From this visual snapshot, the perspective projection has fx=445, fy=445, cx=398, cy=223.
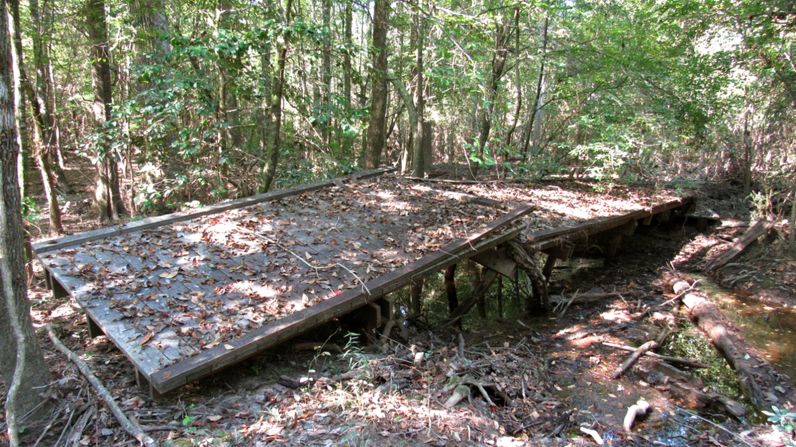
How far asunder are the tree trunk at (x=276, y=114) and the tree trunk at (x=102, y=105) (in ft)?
9.15

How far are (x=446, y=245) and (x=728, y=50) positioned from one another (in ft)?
34.7

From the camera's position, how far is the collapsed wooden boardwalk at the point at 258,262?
13.2 feet

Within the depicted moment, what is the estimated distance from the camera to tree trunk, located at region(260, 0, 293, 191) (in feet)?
26.6

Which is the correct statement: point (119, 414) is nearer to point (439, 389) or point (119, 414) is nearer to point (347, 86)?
point (439, 389)

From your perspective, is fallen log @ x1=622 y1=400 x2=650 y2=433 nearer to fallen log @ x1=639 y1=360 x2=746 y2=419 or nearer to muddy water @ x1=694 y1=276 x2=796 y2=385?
fallen log @ x1=639 y1=360 x2=746 y2=419

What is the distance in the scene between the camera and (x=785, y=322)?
7852 millimetres

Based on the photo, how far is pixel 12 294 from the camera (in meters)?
3.28

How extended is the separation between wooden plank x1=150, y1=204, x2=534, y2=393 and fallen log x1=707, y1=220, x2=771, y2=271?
664cm

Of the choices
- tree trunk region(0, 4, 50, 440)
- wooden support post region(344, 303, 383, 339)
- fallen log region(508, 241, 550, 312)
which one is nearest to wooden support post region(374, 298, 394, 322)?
wooden support post region(344, 303, 383, 339)

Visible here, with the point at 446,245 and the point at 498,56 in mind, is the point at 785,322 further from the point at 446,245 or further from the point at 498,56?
the point at 498,56

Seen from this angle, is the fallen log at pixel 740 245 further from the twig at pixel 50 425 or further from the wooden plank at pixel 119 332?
the twig at pixel 50 425

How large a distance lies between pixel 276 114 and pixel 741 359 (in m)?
8.68

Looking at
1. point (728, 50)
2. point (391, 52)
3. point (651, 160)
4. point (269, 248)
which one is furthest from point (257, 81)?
point (728, 50)

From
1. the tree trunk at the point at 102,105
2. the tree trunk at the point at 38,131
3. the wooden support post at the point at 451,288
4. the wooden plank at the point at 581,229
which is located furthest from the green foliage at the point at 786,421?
the tree trunk at the point at 38,131
